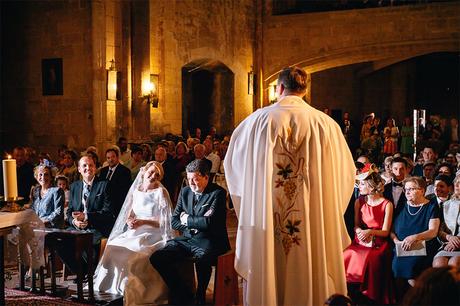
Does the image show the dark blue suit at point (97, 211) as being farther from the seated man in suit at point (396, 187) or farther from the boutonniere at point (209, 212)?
the seated man in suit at point (396, 187)

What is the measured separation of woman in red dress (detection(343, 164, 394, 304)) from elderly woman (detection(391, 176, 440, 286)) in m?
0.10

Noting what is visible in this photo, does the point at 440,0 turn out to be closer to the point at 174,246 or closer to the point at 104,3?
the point at 104,3

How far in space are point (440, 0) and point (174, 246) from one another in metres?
14.0

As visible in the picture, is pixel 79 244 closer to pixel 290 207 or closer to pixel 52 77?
pixel 290 207

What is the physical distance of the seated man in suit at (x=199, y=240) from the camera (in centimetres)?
507

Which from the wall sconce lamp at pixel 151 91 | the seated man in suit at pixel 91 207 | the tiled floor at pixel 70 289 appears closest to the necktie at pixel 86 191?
the seated man in suit at pixel 91 207

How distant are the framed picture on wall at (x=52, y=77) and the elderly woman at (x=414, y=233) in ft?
31.0

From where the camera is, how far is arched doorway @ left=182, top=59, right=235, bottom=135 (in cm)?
1733

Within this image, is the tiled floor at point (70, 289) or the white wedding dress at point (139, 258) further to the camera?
the tiled floor at point (70, 289)

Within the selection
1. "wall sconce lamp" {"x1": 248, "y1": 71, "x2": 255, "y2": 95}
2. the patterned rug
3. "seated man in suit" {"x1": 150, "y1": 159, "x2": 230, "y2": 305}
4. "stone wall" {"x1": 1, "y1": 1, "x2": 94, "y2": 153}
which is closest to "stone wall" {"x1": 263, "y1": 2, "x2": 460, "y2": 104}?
"wall sconce lamp" {"x1": 248, "y1": 71, "x2": 255, "y2": 95}

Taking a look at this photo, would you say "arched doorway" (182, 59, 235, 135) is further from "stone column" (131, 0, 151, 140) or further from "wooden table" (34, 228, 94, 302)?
"wooden table" (34, 228, 94, 302)

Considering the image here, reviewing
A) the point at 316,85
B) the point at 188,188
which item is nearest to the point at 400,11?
the point at 316,85

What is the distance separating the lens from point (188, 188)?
5.37 metres

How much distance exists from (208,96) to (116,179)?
11.2 meters
